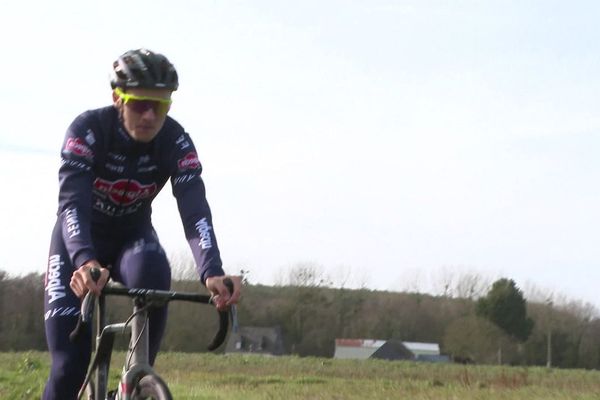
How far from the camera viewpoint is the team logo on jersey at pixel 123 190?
523 centimetres

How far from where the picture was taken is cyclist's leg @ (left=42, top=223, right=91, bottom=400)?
4949mm

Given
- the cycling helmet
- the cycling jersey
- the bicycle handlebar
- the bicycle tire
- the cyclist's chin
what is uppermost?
the cycling helmet

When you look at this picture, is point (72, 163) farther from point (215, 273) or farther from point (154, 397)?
point (154, 397)

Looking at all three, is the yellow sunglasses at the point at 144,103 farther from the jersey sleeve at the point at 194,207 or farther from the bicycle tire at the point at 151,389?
the bicycle tire at the point at 151,389

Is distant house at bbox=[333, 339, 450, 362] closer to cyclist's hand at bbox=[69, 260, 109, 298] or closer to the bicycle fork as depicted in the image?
the bicycle fork

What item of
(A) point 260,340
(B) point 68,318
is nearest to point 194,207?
(B) point 68,318

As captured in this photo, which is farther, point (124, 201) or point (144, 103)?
point (124, 201)

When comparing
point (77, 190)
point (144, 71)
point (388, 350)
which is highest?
point (144, 71)

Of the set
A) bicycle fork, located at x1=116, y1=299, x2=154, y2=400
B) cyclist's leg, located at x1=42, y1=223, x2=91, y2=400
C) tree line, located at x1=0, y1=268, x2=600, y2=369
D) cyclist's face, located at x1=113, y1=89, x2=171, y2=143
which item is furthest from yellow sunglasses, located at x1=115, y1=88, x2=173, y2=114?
tree line, located at x1=0, y1=268, x2=600, y2=369

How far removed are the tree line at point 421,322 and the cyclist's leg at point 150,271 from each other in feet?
144

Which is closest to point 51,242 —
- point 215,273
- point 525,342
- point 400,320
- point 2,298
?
point 215,273

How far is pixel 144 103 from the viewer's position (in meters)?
4.91

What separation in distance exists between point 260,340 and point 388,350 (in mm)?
7935

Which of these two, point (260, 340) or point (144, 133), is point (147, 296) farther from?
point (260, 340)
